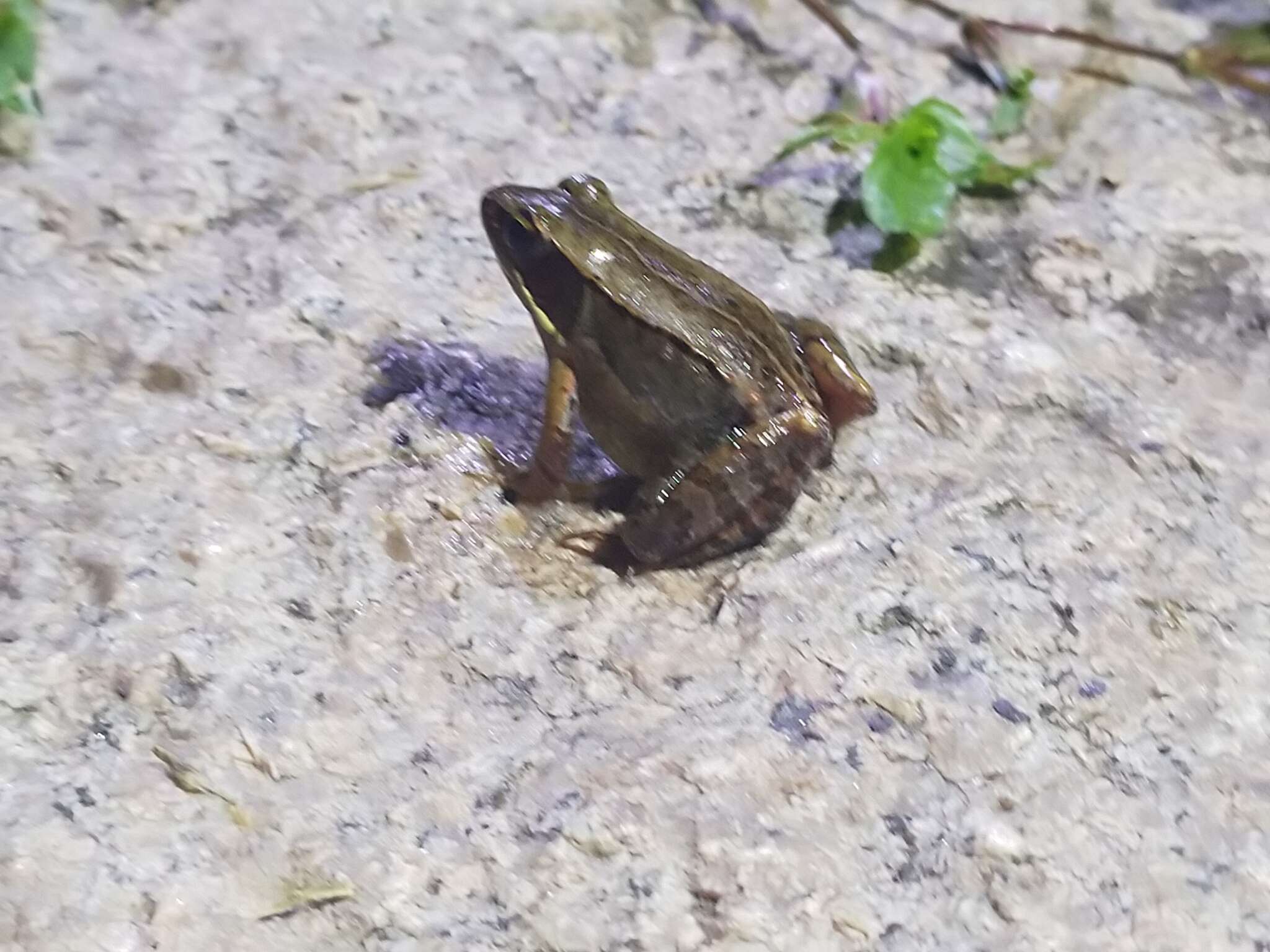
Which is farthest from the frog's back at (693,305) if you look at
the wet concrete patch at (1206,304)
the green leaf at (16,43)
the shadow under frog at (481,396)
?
the green leaf at (16,43)

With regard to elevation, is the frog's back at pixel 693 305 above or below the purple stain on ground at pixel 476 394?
above

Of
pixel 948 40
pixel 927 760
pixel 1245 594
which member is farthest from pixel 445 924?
pixel 948 40

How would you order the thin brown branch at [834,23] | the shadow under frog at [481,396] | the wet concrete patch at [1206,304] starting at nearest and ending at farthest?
1. the shadow under frog at [481,396]
2. the wet concrete patch at [1206,304]
3. the thin brown branch at [834,23]

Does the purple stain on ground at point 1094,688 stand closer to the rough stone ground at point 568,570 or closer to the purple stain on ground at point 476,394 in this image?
the rough stone ground at point 568,570

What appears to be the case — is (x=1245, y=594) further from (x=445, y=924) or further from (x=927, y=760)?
(x=445, y=924)

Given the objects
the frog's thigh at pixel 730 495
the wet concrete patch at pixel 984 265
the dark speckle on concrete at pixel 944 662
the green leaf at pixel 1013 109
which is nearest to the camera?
the dark speckle on concrete at pixel 944 662

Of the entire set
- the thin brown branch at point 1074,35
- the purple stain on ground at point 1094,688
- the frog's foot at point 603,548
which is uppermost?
the thin brown branch at point 1074,35

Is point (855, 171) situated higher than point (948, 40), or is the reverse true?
point (948, 40)
